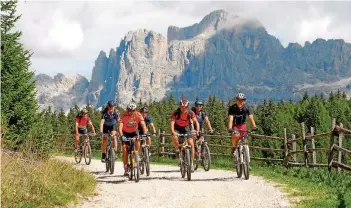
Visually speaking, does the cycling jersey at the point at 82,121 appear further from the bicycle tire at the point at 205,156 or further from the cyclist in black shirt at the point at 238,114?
the cyclist in black shirt at the point at 238,114

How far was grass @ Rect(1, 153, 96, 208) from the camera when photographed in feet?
30.6

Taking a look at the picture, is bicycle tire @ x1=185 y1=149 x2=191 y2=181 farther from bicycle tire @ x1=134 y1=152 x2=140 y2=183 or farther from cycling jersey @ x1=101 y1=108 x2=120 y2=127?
cycling jersey @ x1=101 y1=108 x2=120 y2=127

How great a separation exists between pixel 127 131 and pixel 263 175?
4855mm

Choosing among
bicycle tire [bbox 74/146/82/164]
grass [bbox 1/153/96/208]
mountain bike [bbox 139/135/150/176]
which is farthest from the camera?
bicycle tire [bbox 74/146/82/164]

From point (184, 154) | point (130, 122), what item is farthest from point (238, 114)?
point (130, 122)

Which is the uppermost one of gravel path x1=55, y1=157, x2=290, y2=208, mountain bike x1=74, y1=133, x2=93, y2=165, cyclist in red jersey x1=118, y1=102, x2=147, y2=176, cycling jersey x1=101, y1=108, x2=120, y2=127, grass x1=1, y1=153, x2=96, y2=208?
cycling jersey x1=101, y1=108, x2=120, y2=127

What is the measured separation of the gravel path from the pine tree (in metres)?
6.15

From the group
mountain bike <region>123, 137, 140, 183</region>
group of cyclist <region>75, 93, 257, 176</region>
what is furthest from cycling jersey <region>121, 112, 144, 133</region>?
mountain bike <region>123, 137, 140, 183</region>

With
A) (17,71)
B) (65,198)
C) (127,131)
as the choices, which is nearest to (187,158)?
(127,131)

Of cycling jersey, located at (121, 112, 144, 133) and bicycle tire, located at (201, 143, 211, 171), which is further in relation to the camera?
bicycle tire, located at (201, 143, 211, 171)

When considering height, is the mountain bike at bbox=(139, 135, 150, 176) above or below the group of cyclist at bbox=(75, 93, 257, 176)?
below

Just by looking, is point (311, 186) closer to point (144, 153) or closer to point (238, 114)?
point (238, 114)

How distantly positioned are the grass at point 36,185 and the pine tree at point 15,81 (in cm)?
884

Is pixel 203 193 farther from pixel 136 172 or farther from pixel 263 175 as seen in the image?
pixel 263 175
